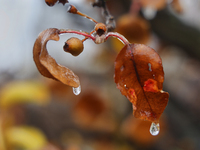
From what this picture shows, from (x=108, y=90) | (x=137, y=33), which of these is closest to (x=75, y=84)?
(x=137, y=33)

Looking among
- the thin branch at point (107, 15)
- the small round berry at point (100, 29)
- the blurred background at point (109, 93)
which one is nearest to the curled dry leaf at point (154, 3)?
the blurred background at point (109, 93)

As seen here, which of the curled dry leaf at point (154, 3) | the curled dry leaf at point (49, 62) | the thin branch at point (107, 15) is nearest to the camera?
the curled dry leaf at point (49, 62)

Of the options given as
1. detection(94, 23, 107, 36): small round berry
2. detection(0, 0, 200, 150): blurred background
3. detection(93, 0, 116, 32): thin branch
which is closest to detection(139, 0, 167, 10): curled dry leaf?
detection(0, 0, 200, 150): blurred background

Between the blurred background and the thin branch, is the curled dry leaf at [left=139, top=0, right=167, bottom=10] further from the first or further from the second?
the thin branch

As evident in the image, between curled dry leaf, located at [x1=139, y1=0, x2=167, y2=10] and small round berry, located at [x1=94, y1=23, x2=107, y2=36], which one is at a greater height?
small round berry, located at [x1=94, y1=23, x2=107, y2=36]

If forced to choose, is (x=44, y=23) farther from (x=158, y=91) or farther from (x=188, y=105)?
(x=158, y=91)

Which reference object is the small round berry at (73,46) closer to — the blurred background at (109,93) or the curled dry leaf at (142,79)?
the curled dry leaf at (142,79)
